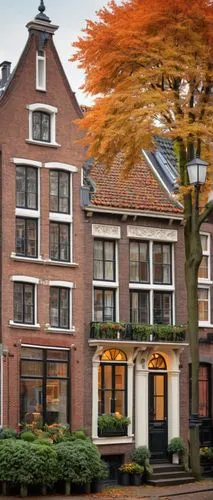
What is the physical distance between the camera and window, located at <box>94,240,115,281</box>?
37.0 m

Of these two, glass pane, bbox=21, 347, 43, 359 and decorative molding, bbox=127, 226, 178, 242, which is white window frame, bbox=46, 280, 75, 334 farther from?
decorative molding, bbox=127, 226, 178, 242

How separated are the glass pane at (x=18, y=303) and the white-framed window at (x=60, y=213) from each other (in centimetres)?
176

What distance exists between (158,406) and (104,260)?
5.98 meters

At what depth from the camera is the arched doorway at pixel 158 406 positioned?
37594 mm

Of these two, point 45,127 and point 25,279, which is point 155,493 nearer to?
point 25,279

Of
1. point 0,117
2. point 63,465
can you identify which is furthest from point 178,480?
point 0,117

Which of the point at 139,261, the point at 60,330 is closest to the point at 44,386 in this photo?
the point at 60,330

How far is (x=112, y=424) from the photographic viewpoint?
118 feet

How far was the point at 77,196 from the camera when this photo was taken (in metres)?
36.5

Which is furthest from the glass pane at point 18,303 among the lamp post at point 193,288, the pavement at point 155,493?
the lamp post at point 193,288

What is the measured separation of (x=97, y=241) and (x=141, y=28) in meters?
10.2

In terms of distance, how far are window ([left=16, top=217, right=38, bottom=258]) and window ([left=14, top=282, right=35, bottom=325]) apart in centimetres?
112

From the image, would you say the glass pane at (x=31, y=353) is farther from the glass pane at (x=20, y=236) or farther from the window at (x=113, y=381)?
the glass pane at (x=20, y=236)

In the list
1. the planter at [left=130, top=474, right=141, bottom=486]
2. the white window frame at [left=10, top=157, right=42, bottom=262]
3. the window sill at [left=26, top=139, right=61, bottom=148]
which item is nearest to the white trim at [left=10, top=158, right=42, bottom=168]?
the white window frame at [left=10, top=157, right=42, bottom=262]
